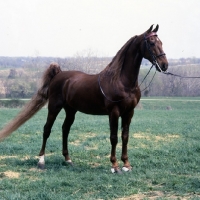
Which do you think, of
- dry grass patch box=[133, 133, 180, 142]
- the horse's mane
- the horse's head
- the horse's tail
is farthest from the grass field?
the horse's head

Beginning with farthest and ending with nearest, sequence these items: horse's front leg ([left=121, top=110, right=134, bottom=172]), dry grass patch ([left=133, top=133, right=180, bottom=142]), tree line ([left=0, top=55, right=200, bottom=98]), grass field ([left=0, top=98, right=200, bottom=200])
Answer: tree line ([left=0, top=55, right=200, bottom=98]), dry grass patch ([left=133, top=133, right=180, bottom=142]), horse's front leg ([left=121, top=110, right=134, bottom=172]), grass field ([left=0, top=98, right=200, bottom=200])

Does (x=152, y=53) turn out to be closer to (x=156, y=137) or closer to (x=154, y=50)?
(x=154, y=50)

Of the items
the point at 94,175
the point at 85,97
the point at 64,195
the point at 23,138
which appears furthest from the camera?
the point at 23,138

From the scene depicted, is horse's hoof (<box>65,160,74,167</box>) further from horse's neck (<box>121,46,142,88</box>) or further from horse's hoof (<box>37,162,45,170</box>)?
horse's neck (<box>121,46,142,88</box>)

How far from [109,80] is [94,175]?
5.86 ft

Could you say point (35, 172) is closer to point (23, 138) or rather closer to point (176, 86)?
point (23, 138)

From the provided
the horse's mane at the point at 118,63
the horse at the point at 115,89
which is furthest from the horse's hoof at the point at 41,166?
the horse's mane at the point at 118,63

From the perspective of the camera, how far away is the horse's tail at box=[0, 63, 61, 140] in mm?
7842

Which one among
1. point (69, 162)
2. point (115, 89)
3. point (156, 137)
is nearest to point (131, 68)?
point (115, 89)

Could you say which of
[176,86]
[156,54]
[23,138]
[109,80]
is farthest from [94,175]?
[176,86]

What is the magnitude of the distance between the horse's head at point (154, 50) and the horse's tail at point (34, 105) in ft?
8.16

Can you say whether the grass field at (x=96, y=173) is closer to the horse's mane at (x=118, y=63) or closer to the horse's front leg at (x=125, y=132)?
the horse's front leg at (x=125, y=132)

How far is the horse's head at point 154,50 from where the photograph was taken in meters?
6.43

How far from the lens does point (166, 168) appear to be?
718cm
